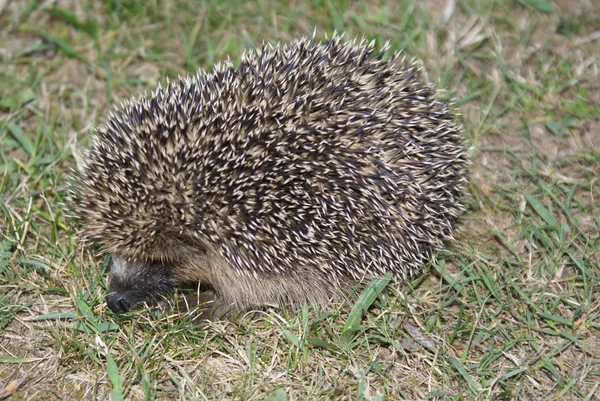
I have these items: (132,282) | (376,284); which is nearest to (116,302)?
(132,282)

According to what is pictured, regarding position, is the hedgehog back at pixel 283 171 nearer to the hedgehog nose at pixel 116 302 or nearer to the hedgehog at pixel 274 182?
the hedgehog at pixel 274 182

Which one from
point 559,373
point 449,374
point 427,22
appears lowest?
point 449,374

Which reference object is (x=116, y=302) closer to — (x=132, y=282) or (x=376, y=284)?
(x=132, y=282)

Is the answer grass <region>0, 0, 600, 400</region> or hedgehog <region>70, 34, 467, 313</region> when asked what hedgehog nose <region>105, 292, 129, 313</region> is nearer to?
hedgehog <region>70, 34, 467, 313</region>

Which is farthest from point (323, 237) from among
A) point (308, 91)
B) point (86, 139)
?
point (86, 139)

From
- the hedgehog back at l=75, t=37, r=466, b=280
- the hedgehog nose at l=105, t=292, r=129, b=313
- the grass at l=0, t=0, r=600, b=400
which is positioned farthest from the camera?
the hedgehog nose at l=105, t=292, r=129, b=313

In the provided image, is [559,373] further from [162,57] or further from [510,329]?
[162,57]

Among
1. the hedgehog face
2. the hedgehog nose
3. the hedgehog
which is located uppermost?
the hedgehog

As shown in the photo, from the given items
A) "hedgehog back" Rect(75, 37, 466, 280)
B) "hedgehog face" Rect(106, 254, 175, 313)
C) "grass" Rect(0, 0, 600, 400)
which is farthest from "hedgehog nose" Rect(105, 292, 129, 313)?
"hedgehog back" Rect(75, 37, 466, 280)
